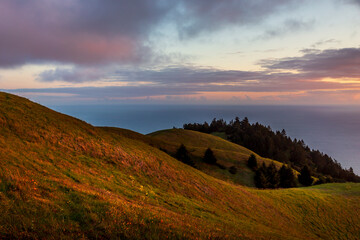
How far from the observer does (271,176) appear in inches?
2270

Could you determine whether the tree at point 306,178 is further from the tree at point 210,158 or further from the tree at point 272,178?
the tree at point 210,158

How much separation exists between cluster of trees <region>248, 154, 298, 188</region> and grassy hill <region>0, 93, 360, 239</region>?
35.7 feet

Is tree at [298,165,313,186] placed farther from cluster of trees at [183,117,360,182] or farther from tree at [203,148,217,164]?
cluster of trees at [183,117,360,182]

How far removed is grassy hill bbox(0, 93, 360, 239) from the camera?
871 centimetres

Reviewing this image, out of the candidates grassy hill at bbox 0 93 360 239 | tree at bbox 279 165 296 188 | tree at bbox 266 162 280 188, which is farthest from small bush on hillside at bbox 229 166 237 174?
tree at bbox 279 165 296 188

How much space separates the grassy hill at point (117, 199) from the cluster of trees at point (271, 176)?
10883 millimetres

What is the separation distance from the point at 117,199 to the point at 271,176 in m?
55.9

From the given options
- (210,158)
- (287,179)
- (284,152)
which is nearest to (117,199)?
(210,158)

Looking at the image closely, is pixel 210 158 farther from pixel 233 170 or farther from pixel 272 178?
pixel 272 178

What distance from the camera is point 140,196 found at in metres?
17.7

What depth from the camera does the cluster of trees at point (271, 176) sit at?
175 feet

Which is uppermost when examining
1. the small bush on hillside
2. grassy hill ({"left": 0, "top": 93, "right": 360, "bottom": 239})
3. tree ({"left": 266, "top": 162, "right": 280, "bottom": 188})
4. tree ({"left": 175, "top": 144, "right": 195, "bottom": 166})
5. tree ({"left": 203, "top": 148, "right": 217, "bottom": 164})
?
grassy hill ({"left": 0, "top": 93, "right": 360, "bottom": 239})

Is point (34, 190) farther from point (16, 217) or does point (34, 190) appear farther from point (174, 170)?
point (174, 170)

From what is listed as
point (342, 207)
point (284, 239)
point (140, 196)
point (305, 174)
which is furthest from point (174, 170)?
point (305, 174)
